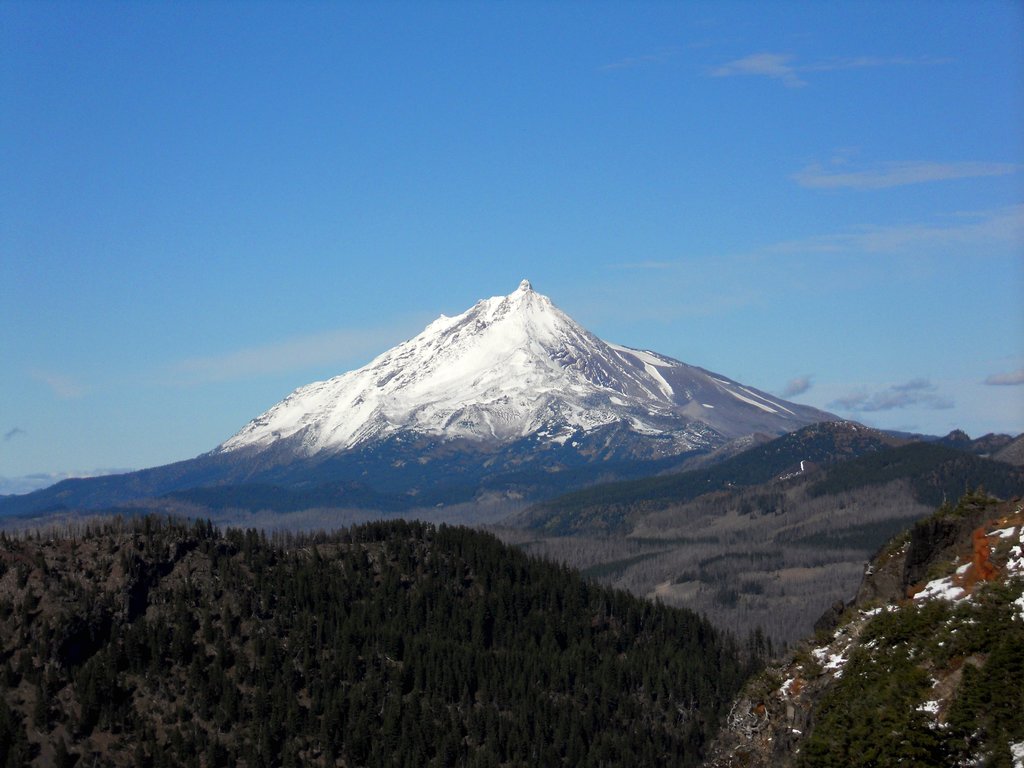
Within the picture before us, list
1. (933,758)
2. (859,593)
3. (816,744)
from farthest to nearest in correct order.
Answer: (859,593) < (816,744) < (933,758)

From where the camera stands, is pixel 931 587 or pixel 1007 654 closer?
pixel 1007 654

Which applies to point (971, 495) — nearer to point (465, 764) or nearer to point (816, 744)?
point (816, 744)

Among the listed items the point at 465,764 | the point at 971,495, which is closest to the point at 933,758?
the point at 971,495

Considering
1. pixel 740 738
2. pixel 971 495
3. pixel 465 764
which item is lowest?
pixel 465 764

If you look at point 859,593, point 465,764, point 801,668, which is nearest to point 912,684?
point 801,668

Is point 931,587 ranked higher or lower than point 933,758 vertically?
higher

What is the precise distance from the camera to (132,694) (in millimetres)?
199375

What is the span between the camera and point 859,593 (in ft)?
Answer: 228

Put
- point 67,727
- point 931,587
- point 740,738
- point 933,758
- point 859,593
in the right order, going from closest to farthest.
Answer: point 933,758
point 931,587
point 740,738
point 859,593
point 67,727

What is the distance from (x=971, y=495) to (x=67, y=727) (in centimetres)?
15810

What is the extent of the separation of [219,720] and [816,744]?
160 m

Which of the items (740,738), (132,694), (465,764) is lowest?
(465,764)

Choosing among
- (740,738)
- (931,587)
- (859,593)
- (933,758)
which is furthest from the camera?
(859,593)

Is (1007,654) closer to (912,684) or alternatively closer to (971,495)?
(912,684)
